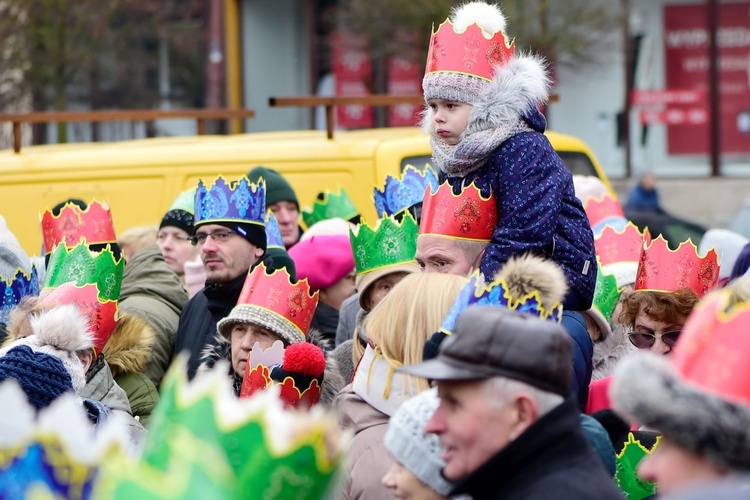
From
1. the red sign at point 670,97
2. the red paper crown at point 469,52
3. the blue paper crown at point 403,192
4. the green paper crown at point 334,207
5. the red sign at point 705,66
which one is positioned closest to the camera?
the red paper crown at point 469,52

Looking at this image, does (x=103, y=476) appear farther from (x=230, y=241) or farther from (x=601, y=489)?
(x=230, y=241)

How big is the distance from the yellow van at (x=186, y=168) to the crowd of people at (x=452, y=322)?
681mm

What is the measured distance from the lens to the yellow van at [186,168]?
25.5 feet

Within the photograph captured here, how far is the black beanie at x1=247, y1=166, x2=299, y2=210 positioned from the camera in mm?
7211

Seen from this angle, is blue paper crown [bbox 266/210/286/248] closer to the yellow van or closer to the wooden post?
the yellow van

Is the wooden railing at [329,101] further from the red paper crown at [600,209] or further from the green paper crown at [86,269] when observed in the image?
the green paper crown at [86,269]

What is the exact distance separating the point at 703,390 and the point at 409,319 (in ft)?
4.64

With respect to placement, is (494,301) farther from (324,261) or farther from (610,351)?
(324,261)

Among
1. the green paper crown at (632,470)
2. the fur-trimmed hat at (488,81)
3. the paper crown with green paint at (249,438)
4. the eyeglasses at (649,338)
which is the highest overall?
the fur-trimmed hat at (488,81)

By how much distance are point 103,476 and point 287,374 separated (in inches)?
89.7

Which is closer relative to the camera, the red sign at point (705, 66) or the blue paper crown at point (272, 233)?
the blue paper crown at point (272, 233)

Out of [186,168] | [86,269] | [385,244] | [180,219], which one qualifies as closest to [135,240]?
[180,219]

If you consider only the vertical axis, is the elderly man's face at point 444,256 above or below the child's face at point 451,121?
below

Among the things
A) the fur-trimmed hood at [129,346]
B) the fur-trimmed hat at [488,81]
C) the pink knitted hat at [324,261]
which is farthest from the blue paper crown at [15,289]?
the fur-trimmed hat at [488,81]
